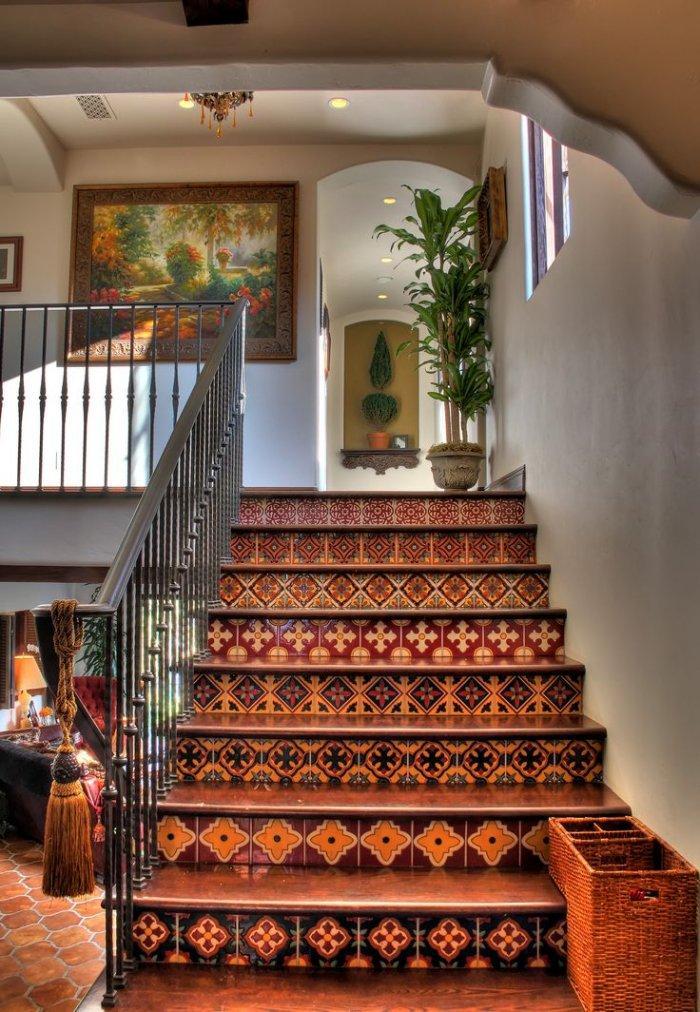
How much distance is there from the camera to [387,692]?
8.66 feet

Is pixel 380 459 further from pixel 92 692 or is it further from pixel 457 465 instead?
pixel 457 465

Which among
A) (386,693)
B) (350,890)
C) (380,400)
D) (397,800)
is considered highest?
(380,400)

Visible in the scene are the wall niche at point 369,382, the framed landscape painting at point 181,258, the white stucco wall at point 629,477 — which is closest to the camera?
the white stucco wall at point 629,477

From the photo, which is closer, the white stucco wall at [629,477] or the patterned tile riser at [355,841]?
the white stucco wall at [629,477]

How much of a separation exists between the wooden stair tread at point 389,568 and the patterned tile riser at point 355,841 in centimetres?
110

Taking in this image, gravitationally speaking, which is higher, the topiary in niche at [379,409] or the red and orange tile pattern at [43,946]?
the topiary in niche at [379,409]

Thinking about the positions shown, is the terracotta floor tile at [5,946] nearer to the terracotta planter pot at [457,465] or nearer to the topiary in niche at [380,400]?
the terracotta planter pot at [457,465]

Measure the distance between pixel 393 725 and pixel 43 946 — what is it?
276cm

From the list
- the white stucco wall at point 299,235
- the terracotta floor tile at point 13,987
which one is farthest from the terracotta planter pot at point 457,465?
the terracotta floor tile at point 13,987

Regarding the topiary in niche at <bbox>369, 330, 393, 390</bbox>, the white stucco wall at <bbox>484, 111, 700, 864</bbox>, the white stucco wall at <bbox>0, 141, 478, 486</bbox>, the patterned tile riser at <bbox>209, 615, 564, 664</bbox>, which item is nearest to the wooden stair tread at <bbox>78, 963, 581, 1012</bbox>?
the white stucco wall at <bbox>484, 111, 700, 864</bbox>

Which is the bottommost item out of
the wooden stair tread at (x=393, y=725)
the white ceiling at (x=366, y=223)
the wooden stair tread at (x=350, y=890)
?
the wooden stair tread at (x=350, y=890)

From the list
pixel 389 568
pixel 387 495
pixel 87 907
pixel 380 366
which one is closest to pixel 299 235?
pixel 387 495

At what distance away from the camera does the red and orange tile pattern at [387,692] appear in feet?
8.60

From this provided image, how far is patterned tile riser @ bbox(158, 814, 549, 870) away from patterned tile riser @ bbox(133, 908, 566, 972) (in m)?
0.26
